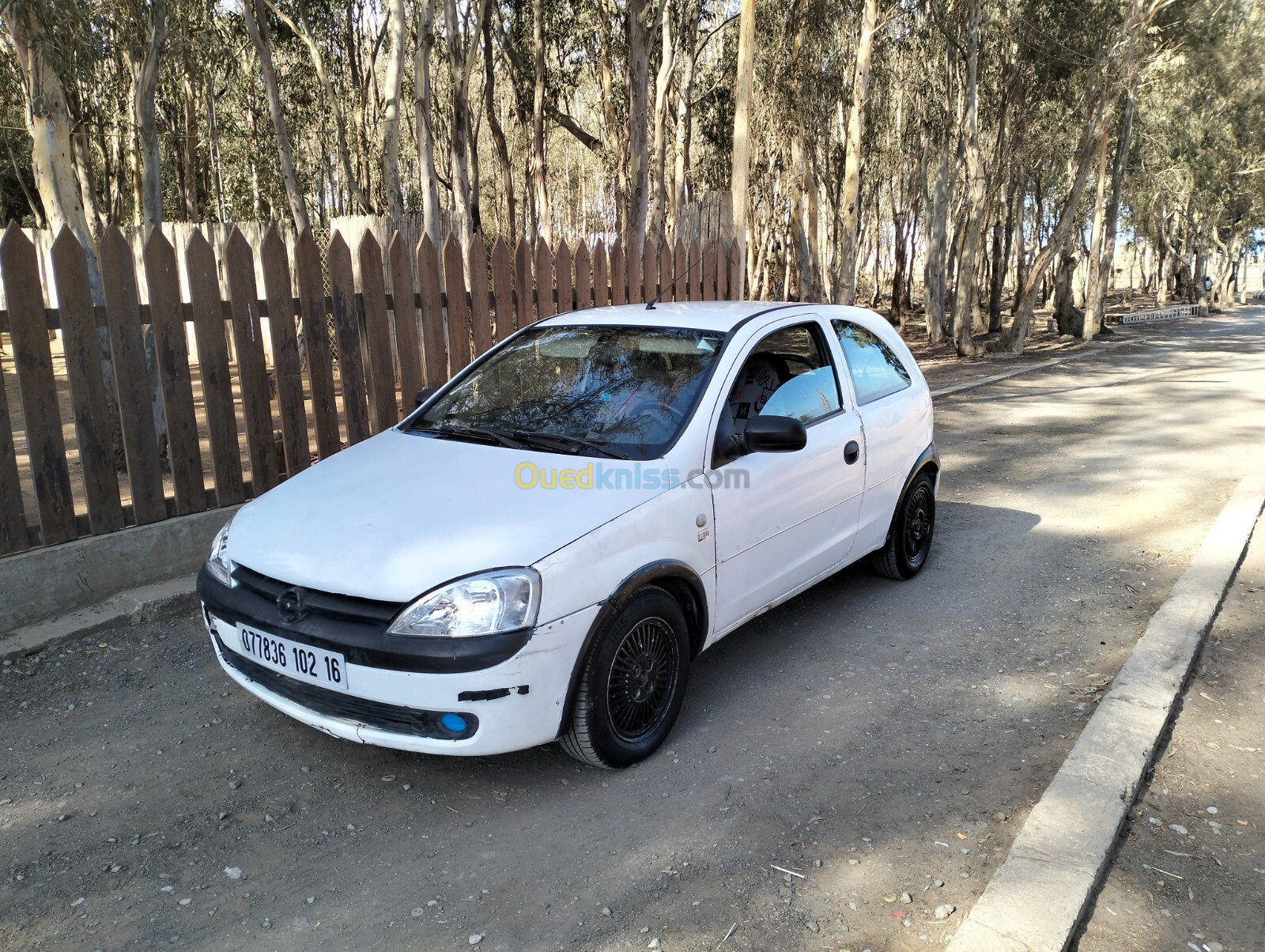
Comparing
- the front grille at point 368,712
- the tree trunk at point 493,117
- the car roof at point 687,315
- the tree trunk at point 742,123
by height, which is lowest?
the front grille at point 368,712

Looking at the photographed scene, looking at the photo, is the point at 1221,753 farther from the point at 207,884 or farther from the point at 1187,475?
the point at 1187,475

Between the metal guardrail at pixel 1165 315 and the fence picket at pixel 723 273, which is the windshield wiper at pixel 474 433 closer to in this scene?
the fence picket at pixel 723 273

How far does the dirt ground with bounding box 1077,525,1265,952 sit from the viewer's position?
2799mm

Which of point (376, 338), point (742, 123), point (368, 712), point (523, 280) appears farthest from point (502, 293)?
point (742, 123)

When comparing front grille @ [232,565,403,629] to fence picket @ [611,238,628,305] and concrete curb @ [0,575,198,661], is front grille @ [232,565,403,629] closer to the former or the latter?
concrete curb @ [0,575,198,661]

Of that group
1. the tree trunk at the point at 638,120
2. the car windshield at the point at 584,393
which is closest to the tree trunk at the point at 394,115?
the tree trunk at the point at 638,120

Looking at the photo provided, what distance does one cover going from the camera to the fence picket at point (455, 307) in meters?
6.90

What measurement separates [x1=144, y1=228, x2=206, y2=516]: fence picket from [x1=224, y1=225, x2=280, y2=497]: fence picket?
1.04 ft

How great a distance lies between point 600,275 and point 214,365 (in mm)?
3519

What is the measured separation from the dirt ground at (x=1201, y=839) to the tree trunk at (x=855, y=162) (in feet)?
41.7

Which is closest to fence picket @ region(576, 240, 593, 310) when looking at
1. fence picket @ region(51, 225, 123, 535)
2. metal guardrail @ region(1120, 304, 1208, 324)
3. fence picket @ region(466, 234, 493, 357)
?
fence picket @ region(466, 234, 493, 357)

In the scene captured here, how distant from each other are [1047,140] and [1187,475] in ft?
75.2

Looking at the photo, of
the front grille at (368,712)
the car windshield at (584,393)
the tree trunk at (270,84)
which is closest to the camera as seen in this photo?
the front grille at (368,712)

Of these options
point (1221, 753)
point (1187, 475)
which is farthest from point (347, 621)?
point (1187, 475)
